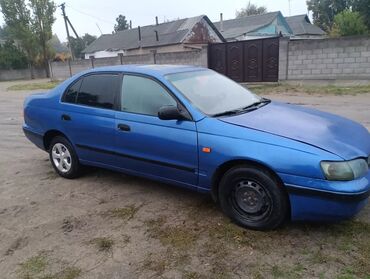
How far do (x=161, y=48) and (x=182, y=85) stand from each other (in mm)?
33724

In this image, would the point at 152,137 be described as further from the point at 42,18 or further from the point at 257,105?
the point at 42,18

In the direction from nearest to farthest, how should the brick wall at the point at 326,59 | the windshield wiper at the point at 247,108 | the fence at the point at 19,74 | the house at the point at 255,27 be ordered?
the windshield wiper at the point at 247,108
the brick wall at the point at 326,59
the house at the point at 255,27
the fence at the point at 19,74

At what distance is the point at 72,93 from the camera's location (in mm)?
5043

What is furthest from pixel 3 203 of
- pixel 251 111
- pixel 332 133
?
pixel 332 133

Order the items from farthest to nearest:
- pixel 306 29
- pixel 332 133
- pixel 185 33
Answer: pixel 306 29 → pixel 185 33 → pixel 332 133

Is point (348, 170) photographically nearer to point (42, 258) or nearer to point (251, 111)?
point (251, 111)

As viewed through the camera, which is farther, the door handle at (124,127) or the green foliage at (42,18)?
the green foliage at (42,18)

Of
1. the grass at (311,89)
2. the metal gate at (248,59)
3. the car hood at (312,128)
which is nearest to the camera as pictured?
the car hood at (312,128)

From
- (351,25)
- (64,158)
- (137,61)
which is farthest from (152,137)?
(351,25)

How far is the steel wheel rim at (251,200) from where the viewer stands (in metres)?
3.47

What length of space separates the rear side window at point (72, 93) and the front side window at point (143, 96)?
838 millimetres

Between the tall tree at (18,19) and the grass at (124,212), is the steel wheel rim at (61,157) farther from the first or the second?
the tall tree at (18,19)

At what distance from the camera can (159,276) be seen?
2.96 meters

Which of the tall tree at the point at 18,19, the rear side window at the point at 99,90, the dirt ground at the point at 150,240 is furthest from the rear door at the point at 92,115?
the tall tree at the point at 18,19
